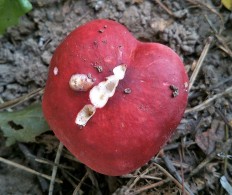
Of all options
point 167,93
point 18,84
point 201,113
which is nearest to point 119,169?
point 167,93

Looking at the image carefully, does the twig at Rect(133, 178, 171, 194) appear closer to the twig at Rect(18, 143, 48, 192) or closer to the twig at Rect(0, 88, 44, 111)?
the twig at Rect(18, 143, 48, 192)

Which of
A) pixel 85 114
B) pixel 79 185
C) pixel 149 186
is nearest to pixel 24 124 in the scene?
pixel 79 185

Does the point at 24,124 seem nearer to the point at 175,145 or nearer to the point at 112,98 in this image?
the point at 112,98

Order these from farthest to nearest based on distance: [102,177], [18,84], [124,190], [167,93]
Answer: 1. [18,84]
2. [102,177]
3. [124,190]
4. [167,93]

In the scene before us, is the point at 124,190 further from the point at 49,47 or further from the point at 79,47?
the point at 49,47

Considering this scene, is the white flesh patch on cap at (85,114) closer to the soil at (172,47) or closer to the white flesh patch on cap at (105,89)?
the white flesh patch on cap at (105,89)

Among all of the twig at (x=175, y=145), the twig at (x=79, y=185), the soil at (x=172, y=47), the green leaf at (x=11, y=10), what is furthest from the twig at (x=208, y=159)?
the green leaf at (x=11, y=10)
